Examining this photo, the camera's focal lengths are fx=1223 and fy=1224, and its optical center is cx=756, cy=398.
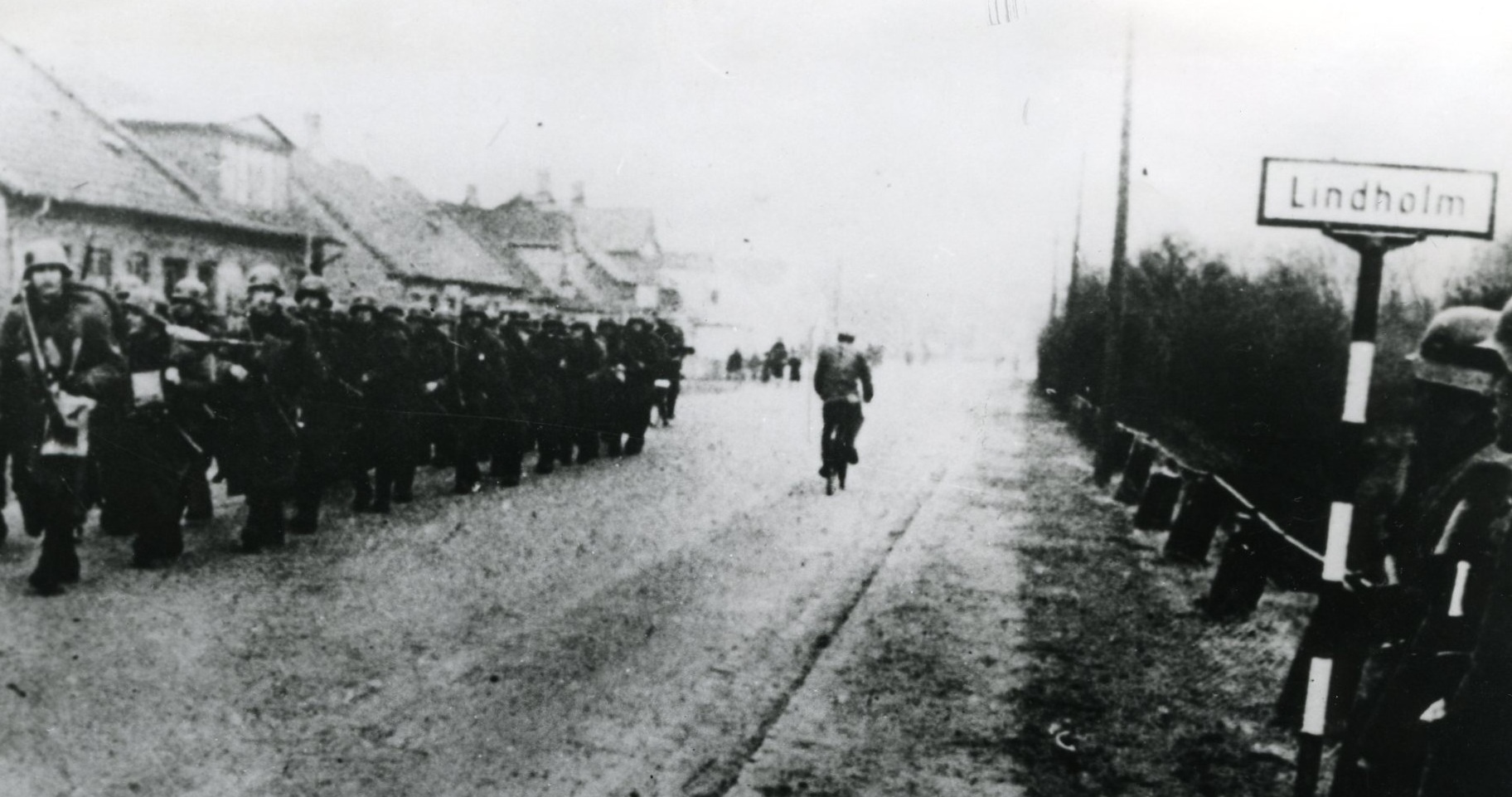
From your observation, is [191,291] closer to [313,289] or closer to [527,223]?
[313,289]

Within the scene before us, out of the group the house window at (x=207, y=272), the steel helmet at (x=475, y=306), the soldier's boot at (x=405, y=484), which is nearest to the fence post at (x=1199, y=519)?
the steel helmet at (x=475, y=306)

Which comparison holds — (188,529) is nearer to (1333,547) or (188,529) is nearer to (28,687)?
(28,687)

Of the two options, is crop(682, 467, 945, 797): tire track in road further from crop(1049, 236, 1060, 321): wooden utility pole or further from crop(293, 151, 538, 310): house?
crop(293, 151, 538, 310): house

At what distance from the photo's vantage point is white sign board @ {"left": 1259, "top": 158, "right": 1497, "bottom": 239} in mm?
4176

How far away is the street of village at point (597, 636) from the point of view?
4.36 m

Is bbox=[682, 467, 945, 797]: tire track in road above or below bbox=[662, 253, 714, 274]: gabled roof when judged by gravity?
below

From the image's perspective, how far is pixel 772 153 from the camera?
5.13 m

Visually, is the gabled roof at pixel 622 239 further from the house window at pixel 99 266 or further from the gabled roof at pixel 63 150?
the house window at pixel 99 266

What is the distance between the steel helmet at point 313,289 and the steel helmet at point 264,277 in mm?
493

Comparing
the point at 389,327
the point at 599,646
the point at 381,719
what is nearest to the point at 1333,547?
the point at 599,646

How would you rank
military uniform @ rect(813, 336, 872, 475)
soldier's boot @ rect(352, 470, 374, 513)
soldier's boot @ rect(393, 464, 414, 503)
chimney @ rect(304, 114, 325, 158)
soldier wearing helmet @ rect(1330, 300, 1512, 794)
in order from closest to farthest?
soldier wearing helmet @ rect(1330, 300, 1512, 794) → chimney @ rect(304, 114, 325, 158) → military uniform @ rect(813, 336, 872, 475) → soldier's boot @ rect(352, 470, 374, 513) → soldier's boot @ rect(393, 464, 414, 503)

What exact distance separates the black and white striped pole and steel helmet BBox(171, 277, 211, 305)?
21.2 ft

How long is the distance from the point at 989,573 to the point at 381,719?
3.89 metres

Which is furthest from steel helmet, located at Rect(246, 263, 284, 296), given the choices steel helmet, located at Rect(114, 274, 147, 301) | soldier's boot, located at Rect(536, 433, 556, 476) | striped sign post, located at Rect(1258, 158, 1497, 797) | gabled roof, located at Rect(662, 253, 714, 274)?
striped sign post, located at Rect(1258, 158, 1497, 797)
